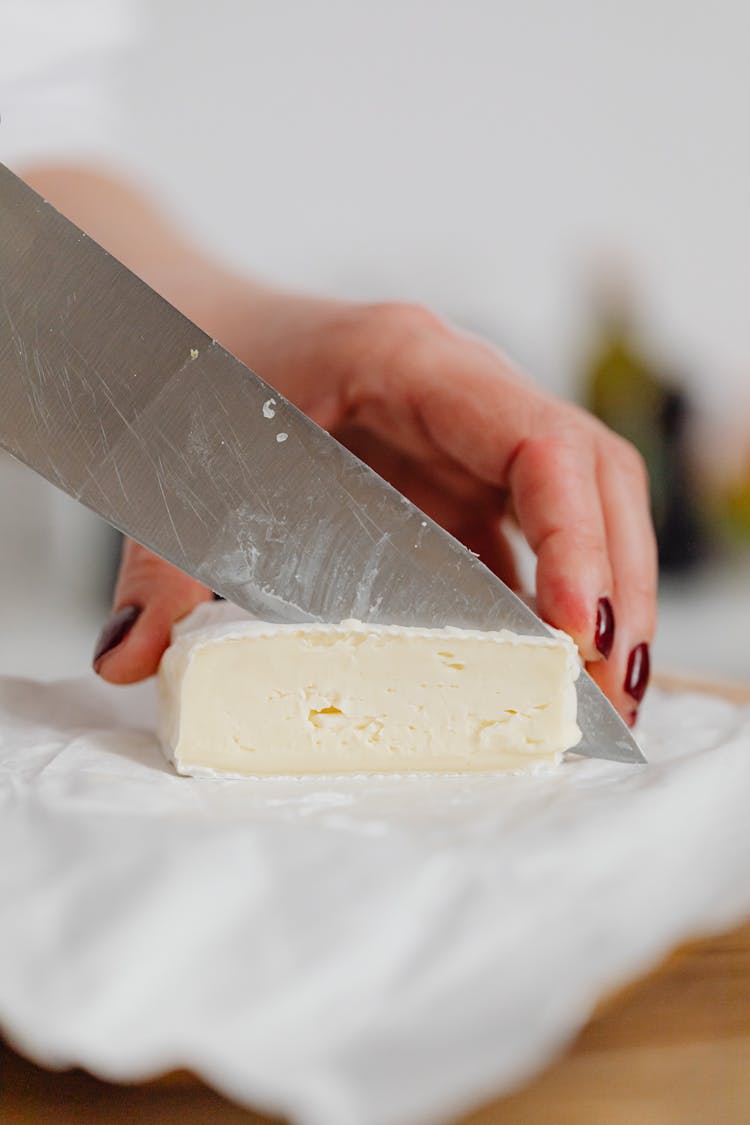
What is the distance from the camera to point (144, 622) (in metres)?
1.00

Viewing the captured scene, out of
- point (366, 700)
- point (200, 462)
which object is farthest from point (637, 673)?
point (200, 462)

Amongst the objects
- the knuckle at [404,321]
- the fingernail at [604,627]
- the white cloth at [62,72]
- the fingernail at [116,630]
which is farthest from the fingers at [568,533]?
the white cloth at [62,72]

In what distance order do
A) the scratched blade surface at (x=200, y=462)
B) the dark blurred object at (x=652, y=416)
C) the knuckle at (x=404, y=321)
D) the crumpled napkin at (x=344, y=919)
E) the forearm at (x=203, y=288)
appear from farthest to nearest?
the dark blurred object at (x=652, y=416) < the forearm at (x=203, y=288) < the knuckle at (x=404, y=321) < the scratched blade surface at (x=200, y=462) < the crumpled napkin at (x=344, y=919)

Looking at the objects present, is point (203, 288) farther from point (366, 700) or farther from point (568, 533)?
point (366, 700)

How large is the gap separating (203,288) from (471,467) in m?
0.56

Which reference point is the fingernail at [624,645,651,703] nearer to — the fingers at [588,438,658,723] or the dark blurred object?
the fingers at [588,438,658,723]

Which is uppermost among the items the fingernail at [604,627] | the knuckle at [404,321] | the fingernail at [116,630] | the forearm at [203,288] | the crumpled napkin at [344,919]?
the knuckle at [404,321]

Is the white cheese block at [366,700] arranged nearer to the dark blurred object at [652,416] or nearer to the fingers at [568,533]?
the fingers at [568,533]

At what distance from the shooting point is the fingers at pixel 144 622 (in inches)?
38.7

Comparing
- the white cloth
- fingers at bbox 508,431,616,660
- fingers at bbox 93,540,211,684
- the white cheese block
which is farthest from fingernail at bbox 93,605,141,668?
the white cloth

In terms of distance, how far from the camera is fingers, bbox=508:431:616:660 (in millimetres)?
953

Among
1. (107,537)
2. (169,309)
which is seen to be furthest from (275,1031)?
(107,537)

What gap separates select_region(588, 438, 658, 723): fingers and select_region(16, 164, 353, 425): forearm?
39 cm

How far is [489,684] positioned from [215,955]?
0.32 meters
